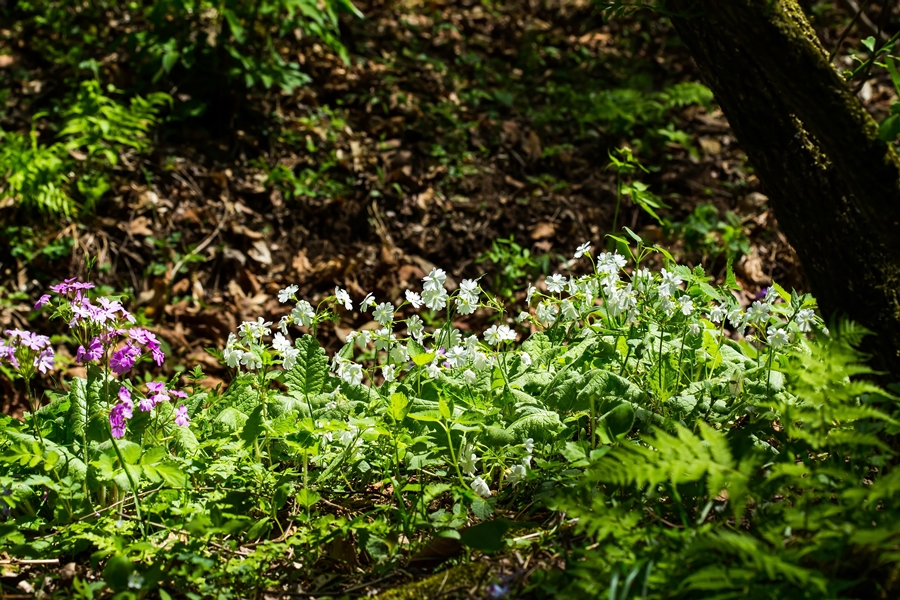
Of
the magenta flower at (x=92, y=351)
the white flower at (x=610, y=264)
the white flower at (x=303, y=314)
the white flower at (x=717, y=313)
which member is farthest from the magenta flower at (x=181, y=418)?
the white flower at (x=717, y=313)

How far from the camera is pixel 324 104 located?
18.6 ft

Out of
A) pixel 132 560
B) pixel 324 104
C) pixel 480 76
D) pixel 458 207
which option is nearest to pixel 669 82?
pixel 480 76

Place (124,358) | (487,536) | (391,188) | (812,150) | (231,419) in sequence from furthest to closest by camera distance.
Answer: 1. (391,188)
2. (231,419)
3. (124,358)
4. (812,150)
5. (487,536)

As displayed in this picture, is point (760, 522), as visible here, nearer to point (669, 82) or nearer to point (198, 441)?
point (198, 441)

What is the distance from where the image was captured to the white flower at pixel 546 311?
257 cm

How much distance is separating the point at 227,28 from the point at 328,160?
108 cm

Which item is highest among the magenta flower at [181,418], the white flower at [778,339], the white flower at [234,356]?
the white flower at [778,339]

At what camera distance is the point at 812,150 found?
2.05 metres

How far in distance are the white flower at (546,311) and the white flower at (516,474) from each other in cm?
62

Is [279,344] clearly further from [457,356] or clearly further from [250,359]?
[457,356]

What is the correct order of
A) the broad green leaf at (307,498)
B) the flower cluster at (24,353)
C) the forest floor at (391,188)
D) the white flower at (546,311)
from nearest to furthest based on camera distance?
the broad green leaf at (307,498), the flower cluster at (24,353), the white flower at (546,311), the forest floor at (391,188)

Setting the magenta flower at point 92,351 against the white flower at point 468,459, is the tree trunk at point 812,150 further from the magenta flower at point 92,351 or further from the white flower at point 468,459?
the magenta flower at point 92,351

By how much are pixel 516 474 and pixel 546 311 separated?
0.67 m

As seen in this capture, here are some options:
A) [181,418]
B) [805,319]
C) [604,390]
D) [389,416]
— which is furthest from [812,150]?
[181,418]
